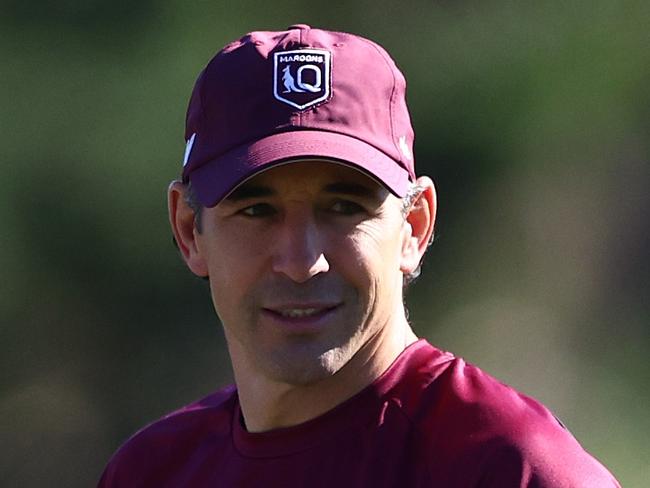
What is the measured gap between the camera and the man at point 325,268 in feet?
8.89

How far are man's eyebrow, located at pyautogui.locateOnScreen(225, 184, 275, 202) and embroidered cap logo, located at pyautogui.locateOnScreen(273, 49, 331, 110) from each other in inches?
6.7

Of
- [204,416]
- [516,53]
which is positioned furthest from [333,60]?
Result: [516,53]

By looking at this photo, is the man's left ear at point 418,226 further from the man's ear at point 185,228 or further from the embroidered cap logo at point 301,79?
the man's ear at point 185,228

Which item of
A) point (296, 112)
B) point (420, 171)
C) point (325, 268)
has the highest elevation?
point (296, 112)

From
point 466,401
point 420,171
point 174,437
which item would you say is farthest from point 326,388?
point 420,171

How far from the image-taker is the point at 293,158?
273cm

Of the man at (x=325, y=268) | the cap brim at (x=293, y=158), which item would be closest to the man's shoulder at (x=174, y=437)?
the man at (x=325, y=268)

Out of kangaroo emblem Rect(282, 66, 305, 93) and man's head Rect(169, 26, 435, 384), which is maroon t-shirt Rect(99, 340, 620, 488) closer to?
man's head Rect(169, 26, 435, 384)

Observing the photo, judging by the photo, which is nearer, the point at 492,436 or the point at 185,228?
the point at 492,436

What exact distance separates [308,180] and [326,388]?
39 cm

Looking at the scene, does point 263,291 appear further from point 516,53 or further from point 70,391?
point 516,53

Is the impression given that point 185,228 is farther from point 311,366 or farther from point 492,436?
point 492,436

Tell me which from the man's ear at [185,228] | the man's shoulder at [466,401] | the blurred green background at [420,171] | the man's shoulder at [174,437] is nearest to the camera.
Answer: the man's shoulder at [466,401]

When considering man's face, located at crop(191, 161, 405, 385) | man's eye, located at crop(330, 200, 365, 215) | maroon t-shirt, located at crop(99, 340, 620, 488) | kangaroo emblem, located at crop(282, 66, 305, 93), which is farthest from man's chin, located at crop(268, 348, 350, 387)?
kangaroo emblem, located at crop(282, 66, 305, 93)
